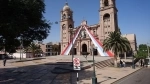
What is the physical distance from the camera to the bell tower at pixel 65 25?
7588 centimetres

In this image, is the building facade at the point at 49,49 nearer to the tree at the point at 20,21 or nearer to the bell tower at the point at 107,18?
the bell tower at the point at 107,18

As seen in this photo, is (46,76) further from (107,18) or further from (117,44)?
(107,18)

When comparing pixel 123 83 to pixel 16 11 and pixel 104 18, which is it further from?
pixel 104 18

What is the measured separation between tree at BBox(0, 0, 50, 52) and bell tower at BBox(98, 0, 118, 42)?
136 ft

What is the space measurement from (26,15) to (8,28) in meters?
3.47

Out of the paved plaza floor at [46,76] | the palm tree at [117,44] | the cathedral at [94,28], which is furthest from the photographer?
the cathedral at [94,28]

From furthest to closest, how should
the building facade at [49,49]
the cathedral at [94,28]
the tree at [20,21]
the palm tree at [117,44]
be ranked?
the building facade at [49,49] < the cathedral at [94,28] < the palm tree at [117,44] < the tree at [20,21]

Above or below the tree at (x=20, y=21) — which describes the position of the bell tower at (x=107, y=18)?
above

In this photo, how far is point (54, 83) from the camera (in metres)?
19.6

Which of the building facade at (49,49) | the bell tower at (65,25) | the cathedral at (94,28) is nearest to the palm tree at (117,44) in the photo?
the cathedral at (94,28)

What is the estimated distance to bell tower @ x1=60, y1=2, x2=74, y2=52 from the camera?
249 ft

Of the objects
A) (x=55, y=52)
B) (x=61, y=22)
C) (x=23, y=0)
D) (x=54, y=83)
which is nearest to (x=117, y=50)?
(x=54, y=83)

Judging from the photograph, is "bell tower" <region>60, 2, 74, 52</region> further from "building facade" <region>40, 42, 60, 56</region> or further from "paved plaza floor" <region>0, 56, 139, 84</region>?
"paved plaza floor" <region>0, 56, 139, 84</region>

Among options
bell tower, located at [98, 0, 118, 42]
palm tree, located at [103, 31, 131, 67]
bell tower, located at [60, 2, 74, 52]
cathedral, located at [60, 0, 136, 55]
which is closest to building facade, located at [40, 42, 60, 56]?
bell tower, located at [60, 2, 74, 52]
